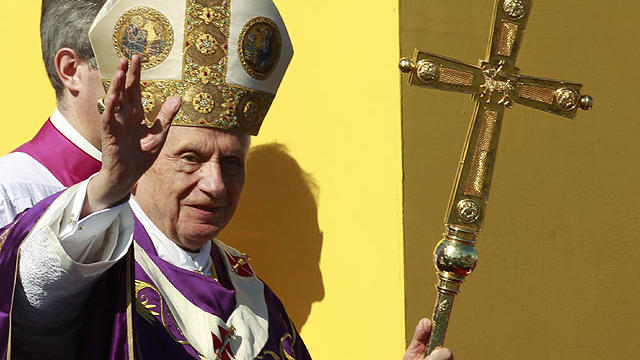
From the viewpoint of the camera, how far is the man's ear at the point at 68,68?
392 centimetres

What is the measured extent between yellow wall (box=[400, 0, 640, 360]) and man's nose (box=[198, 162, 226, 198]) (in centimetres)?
77

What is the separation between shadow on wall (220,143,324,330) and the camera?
15.0 feet

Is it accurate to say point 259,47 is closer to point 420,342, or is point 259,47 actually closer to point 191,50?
point 191,50

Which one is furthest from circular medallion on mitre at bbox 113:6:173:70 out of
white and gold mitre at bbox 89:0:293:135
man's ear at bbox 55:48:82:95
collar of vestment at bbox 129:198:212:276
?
collar of vestment at bbox 129:198:212:276

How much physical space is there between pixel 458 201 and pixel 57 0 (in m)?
1.41

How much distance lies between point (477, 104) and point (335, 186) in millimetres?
1083

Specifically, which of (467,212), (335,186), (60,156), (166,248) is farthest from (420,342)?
(60,156)

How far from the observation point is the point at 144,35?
390 cm

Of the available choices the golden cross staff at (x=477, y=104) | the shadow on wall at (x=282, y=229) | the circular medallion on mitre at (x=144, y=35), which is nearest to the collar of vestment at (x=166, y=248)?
the circular medallion on mitre at (x=144, y=35)

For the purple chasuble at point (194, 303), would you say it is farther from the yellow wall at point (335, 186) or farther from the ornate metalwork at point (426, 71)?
the ornate metalwork at point (426, 71)

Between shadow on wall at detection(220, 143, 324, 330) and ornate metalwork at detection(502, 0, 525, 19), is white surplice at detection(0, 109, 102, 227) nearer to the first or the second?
shadow on wall at detection(220, 143, 324, 330)

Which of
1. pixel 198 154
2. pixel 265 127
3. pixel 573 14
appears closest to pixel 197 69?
pixel 198 154

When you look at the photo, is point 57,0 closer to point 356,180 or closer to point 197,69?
point 197,69

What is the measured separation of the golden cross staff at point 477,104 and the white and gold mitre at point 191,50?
711mm
